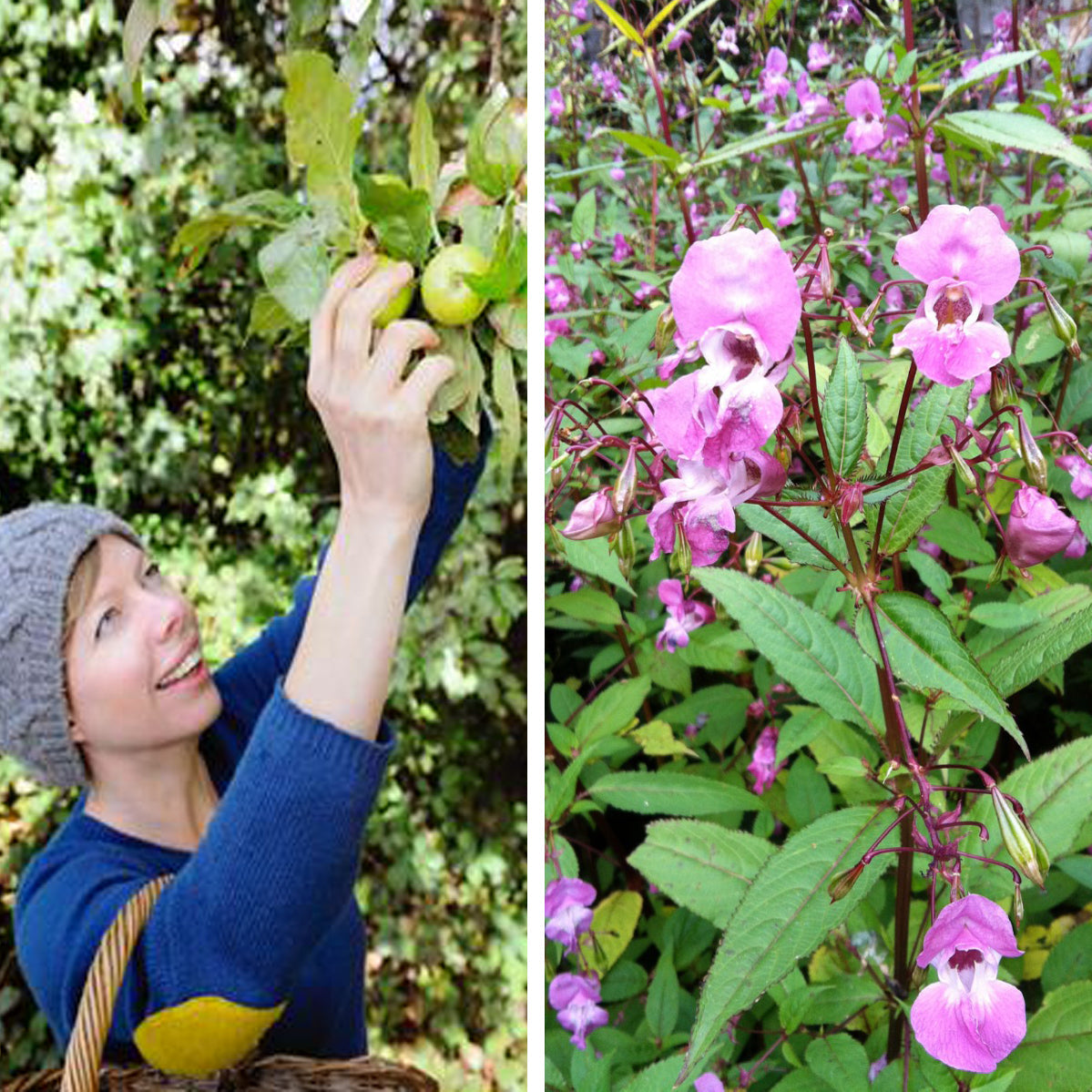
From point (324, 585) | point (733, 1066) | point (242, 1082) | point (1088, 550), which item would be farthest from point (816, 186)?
A: point (242, 1082)

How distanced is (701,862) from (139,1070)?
349mm

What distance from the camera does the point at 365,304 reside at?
0.78 meters

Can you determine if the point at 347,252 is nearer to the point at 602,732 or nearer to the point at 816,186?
the point at 602,732

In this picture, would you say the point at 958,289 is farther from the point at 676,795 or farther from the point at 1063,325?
the point at 676,795

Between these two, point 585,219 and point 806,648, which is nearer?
point 806,648

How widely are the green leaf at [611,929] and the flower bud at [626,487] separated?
1.35 ft

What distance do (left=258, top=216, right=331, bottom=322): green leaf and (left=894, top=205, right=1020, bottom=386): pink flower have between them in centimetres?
40

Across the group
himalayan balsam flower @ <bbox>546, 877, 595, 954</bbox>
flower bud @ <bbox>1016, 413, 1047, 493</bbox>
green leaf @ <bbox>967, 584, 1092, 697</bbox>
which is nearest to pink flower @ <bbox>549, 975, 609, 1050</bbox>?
himalayan balsam flower @ <bbox>546, 877, 595, 954</bbox>

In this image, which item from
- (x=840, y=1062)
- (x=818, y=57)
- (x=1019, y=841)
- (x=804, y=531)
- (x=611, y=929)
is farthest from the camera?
(x=818, y=57)

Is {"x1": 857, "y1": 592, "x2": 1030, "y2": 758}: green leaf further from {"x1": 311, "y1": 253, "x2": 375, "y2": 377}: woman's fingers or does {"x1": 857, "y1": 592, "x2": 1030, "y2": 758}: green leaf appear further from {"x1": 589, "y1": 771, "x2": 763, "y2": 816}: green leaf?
{"x1": 311, "y1": 253, "x2": 375, "y2": 377}: woman's fingers

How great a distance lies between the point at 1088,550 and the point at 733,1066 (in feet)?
1.63

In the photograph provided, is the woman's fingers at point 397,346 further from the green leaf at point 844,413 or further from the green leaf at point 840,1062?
the green leaf at point 840,1062

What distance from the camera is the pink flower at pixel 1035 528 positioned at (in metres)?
0.58

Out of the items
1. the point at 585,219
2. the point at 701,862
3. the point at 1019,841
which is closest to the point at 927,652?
the point at 1019,841
